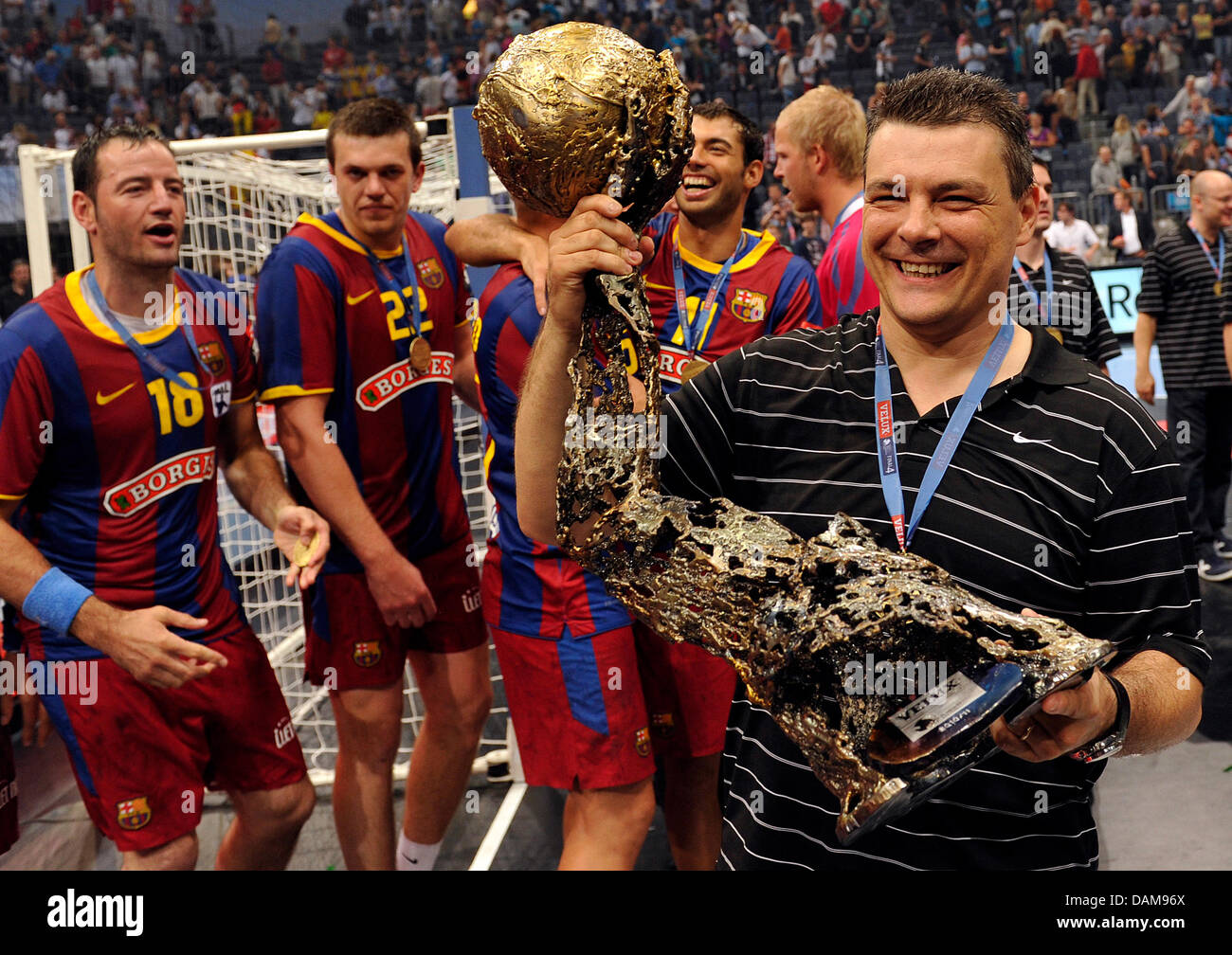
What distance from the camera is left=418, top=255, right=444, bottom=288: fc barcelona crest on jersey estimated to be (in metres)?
3.23

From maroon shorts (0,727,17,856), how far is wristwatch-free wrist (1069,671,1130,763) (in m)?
2.39

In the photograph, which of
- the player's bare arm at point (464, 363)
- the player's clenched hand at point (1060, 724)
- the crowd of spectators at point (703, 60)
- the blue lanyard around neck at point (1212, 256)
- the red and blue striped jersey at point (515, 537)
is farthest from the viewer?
the crowd of spectators at point (703, 60)

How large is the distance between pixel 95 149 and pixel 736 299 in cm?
162

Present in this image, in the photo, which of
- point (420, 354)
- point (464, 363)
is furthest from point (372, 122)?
point (464, 363)

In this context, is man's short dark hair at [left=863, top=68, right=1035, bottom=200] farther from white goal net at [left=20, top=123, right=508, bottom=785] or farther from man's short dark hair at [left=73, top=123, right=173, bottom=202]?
white goal net at [left=20, top=123, right=508, bottom=785]

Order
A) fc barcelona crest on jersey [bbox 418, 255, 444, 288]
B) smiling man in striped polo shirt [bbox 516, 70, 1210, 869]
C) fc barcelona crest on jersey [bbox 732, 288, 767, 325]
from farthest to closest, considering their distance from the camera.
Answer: fc barcelona crest on jersey [bbox 418, 255, 444, 288] → fc barcelona crest on jersey [bbox 732, 288, 767, 325] → smiling man in striped polo shirt [bbox 516, 70, 1210, 869]

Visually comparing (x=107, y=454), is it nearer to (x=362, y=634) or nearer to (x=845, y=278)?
(x=362, y=634)

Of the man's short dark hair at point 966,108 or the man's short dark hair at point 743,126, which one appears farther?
the man's short dark hair at point 743,126

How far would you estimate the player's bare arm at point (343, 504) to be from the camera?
2.95 meters

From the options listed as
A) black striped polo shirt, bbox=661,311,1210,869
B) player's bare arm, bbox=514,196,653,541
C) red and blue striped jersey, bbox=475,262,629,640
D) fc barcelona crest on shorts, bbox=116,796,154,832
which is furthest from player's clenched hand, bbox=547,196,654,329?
fc barcelona crest on shorts, bbox=116,796,154,832

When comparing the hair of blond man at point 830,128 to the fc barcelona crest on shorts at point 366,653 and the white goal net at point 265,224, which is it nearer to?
the white goal net at point 265,224

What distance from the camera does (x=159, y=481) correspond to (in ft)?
8.91
